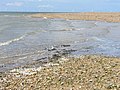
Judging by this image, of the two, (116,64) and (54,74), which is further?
(116,64)

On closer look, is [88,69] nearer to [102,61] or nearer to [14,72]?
[102,61]

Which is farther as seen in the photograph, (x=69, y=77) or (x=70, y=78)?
(x=69, y=77)

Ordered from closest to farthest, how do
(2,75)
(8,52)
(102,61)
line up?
(2,75) → (102,61) → (8,52)

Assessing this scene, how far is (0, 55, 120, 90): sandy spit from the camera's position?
13.7 metres

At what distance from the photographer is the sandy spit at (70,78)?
13652mm

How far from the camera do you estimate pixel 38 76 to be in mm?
15891

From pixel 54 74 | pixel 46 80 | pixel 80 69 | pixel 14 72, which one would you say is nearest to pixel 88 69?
pixel 80 69

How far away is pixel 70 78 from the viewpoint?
14.9m

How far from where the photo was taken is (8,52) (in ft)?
87.5

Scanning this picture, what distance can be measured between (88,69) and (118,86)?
3.97 m

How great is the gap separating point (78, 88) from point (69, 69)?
13.4ft

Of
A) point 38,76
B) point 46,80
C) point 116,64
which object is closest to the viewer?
point 46,80

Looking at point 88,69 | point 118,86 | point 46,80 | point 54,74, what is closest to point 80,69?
point 88,69

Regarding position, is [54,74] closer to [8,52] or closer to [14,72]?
[14,72]
